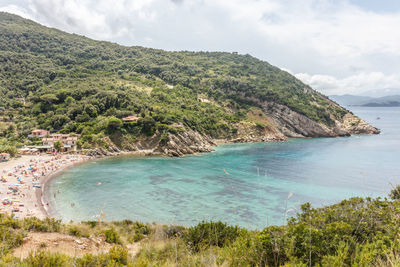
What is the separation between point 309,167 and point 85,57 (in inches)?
3940

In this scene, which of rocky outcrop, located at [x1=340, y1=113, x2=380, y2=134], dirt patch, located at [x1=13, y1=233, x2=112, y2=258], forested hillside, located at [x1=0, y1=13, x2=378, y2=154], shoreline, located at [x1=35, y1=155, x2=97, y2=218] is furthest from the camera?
rocky outcrop, located at [x1=340, y1=113, x2=380, y2=134]

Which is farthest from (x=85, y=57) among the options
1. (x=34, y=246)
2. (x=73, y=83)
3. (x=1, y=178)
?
(x=34, y=246)

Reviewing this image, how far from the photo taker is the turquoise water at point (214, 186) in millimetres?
19031

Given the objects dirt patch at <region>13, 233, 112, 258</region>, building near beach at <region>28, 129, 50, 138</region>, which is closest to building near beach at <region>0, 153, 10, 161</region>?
building near beach at <region>28, 129, 50, 138</region>

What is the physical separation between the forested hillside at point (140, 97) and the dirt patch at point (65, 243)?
3583 centimetres

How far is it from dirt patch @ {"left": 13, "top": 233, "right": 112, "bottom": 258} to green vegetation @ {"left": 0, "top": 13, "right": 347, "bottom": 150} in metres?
37.3

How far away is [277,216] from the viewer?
1856cm

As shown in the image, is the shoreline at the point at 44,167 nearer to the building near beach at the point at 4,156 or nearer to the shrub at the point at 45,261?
the building near beach at the point at 4,156

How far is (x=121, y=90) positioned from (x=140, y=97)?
6.25 metres

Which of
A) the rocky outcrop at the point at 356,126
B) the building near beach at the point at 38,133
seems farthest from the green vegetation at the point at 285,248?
the rocky outcrop at the point at 356,126

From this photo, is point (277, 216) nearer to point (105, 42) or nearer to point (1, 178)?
point (1, 178)

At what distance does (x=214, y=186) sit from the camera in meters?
26.8

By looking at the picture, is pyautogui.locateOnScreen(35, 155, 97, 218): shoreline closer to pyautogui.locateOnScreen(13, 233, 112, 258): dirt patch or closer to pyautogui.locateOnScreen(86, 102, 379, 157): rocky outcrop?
pyautogui.locateOnScreen(86, 102, 379, 157): rocky outcrop

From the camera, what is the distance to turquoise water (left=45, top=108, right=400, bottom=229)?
62.4 ft
